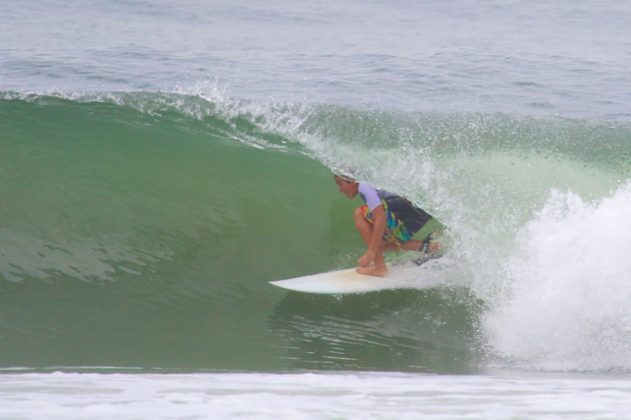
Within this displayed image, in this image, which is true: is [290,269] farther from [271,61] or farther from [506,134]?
[271,61]

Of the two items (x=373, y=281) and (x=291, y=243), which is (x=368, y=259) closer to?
(x=373, y=281)

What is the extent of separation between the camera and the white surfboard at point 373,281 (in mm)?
5832

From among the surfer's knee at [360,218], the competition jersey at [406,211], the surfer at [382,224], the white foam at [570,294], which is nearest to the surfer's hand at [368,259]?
the surfer at [382,224]

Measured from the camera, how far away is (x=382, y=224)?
5.79 metres

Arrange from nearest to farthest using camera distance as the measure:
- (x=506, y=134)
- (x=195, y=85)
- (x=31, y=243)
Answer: (x=31, y=243), (x=506, y=134), (x=195, y=85)

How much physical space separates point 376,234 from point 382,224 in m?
0.08

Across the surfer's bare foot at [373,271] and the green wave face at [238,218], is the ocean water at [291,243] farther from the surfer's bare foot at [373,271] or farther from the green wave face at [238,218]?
the surfer's bare foot at [373,271]

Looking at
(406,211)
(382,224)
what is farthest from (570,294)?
(406,211)

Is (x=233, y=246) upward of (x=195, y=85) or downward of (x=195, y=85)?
downward

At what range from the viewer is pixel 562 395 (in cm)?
349

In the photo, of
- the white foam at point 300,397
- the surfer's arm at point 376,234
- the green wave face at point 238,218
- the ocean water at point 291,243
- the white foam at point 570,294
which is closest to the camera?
the white foam at point 300,397

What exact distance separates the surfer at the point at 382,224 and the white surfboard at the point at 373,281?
0.08 meters

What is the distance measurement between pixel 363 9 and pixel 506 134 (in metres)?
8.81

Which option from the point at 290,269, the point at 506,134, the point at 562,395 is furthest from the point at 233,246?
the point at 562,395
